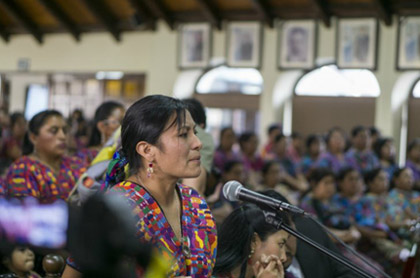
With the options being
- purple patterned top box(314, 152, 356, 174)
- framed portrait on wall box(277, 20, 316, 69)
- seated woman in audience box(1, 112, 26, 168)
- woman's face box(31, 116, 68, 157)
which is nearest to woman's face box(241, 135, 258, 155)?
purple patterned top box(314, 152, 356, 174)

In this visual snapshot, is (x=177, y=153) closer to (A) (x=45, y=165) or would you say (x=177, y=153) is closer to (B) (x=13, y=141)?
(A) (x=45, y=165)

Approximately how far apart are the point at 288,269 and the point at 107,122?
1888 millimetres

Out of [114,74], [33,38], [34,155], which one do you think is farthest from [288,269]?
[33,38]

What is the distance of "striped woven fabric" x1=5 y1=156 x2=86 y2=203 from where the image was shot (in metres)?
3.42

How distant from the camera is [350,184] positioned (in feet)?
18.9

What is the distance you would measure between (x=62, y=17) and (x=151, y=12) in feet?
5.72

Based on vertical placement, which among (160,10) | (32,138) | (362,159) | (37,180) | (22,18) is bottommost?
(362,159)

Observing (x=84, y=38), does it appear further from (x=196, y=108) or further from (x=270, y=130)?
(x=196, y=108)

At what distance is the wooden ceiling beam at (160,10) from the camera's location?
10914 mm

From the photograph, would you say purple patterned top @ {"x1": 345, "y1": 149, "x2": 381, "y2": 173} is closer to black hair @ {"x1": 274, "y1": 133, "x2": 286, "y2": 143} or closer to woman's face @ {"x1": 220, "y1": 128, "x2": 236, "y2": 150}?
black hair @ {"x1": 274, "y1": 133, "x2": 286, "y2": 143}

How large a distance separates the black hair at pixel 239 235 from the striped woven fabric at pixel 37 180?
1.29 m

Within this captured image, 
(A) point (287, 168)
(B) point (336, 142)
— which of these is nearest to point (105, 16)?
(A) point (287, 168)

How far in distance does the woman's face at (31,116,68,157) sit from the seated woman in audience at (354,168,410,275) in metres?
2.76

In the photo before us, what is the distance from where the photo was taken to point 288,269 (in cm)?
269
